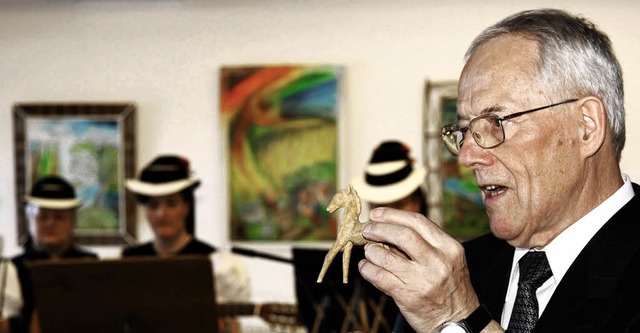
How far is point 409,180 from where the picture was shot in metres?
4.23

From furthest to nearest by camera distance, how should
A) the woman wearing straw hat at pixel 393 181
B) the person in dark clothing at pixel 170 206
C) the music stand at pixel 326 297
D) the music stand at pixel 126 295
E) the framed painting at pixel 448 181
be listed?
the framed painting at pixel 448 181
the person in dark clothing at pixel 170 206
the woman wearing straw hat at pixel 393 181
the music stand at pixel 126 295
the music stand at pixel 326 297

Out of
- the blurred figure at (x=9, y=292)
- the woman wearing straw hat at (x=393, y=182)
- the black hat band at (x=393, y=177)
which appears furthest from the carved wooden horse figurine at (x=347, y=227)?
the blurred figure at (x=9, y=292)

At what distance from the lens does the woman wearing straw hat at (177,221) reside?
5.01m

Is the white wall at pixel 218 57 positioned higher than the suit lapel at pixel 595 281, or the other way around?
the white wall at pixel 218 57

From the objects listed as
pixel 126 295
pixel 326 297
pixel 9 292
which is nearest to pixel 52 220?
pixel 9 292

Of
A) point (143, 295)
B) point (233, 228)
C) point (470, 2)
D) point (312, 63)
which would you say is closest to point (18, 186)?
point (233, 228)

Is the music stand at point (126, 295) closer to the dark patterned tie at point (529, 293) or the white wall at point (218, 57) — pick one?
the white wall at point (218, 57)

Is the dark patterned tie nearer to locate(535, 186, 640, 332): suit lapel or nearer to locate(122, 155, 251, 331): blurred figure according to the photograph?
locate(535, 186, 640, 332): suit lapel

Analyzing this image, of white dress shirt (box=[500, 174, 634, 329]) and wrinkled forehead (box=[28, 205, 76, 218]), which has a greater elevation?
white dress shirt (box=[500, 174, 634, 329])

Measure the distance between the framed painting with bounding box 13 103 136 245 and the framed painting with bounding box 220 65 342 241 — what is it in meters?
0.68

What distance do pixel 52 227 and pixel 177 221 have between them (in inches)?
34.9

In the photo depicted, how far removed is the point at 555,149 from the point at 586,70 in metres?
0.14

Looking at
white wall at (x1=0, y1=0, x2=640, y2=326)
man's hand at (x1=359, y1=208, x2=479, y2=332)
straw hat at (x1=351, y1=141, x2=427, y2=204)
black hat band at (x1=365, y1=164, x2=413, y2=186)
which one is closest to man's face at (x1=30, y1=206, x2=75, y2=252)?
white wall at (x1=0, y1=0, x2=640, y2=326)

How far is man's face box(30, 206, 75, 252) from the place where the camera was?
17.8 ft
